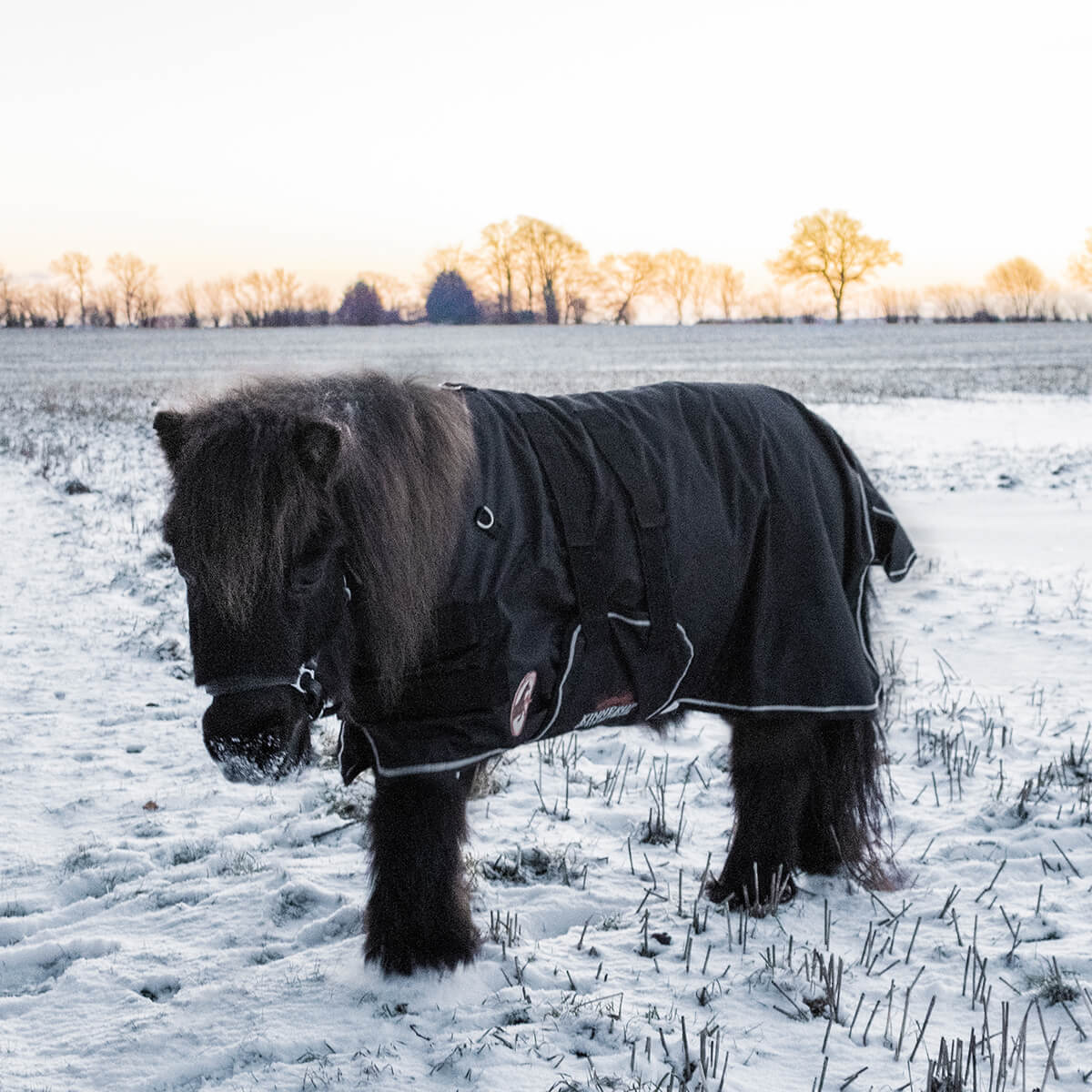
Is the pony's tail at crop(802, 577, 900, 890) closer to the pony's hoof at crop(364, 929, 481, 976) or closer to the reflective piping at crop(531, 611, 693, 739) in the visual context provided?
the reflective piping at crop(531, 611, 693, 739)

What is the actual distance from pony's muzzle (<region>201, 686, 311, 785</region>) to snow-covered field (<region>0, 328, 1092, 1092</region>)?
0.77 meters

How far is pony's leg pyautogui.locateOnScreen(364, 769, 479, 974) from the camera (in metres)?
2.76

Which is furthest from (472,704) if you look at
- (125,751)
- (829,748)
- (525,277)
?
(525,277)

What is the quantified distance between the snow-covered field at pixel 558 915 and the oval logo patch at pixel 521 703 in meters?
0.74

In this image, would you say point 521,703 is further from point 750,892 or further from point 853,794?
point 853,794

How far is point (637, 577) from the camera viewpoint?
2.91 meters

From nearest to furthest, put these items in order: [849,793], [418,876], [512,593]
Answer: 1. [512,593]
2. [418,876]
3. [849,793]

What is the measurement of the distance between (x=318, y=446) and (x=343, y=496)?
17 cm

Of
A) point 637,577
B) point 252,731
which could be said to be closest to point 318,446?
point 252,731

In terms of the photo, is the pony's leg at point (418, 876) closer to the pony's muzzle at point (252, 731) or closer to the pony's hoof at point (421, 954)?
the pony's hoof at point (421, 954)

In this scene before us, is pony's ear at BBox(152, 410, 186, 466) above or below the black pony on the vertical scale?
above

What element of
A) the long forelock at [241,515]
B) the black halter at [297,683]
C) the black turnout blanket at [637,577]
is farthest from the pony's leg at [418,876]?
the long forelock at [241,515]

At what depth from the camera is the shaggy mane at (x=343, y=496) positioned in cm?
230

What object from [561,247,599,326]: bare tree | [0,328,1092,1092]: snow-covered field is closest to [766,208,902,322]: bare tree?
[561,247,599,326]: bare tree
